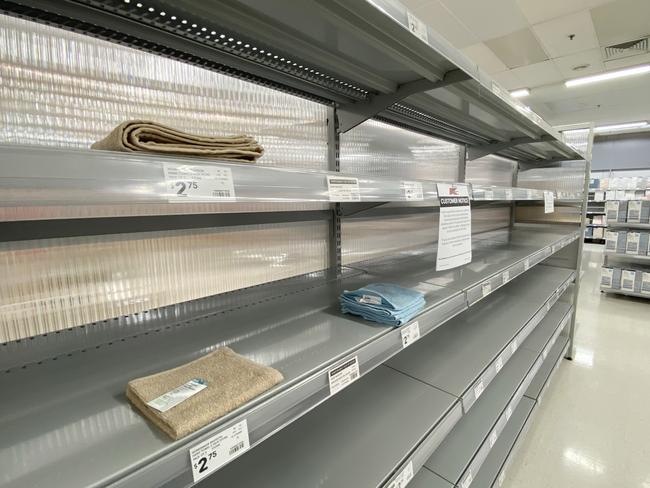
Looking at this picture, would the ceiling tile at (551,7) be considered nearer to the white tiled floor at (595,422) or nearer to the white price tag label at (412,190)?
the white tiled floor at (595,422)

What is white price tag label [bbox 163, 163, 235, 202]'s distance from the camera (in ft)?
1.29

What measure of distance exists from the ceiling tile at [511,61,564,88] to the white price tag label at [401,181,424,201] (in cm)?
498

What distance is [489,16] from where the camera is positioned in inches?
124

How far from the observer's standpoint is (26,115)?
627mm

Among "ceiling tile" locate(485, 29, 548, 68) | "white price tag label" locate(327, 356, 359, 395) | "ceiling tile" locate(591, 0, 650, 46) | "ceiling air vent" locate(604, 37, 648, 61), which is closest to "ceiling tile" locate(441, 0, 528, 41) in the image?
"ceiling tile" locate(485, 29, 548, 68)

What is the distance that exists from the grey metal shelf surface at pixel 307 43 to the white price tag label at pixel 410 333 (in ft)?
2.10

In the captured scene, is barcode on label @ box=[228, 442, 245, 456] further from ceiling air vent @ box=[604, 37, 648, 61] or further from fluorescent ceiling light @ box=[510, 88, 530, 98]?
fluorescent ceiling light @ box=[510, 88, 530, 98]

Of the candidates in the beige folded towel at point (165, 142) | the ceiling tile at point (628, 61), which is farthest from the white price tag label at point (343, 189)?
the ceiling tile at point (628, 61)

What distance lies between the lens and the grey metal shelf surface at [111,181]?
0.96ft

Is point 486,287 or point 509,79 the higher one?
point 509,79

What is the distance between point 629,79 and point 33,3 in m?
7.06

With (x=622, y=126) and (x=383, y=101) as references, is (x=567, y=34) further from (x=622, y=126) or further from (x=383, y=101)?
(x=622, y=126)

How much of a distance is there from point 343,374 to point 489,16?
12.8 feet

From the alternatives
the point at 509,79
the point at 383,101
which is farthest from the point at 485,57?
the point at 383,101
